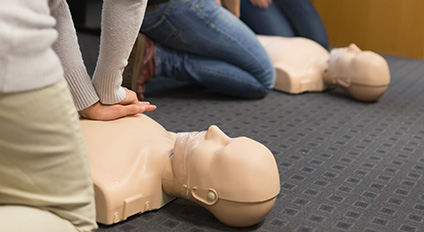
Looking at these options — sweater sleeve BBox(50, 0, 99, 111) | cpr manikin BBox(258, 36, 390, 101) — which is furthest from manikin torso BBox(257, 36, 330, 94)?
sweater sleeve BBox(50, 0, 99, 111)

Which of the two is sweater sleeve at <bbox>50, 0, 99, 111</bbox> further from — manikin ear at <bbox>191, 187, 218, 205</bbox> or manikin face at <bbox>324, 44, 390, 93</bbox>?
manikin face at <bbox>324, 44, 390, 93</bbox>

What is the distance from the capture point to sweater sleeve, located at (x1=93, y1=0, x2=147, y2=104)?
2.89ft

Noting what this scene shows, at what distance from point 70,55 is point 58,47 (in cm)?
2

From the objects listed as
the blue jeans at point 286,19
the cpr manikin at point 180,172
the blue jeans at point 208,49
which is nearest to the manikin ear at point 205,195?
the cpr manikin at point 180,172

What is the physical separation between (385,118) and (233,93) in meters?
0.49

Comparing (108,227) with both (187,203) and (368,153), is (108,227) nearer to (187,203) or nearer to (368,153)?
(187,203)

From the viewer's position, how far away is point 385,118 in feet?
5.57

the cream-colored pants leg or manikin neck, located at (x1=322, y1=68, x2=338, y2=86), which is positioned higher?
the cream-colored pants leg

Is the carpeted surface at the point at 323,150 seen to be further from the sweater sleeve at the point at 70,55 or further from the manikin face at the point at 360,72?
the sweater sleeve at the point at 70,55

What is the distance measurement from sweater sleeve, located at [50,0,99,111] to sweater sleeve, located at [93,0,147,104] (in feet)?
0.07

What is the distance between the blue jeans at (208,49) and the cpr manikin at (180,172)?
2.26 ft

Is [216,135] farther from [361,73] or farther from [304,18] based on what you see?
[304,18]

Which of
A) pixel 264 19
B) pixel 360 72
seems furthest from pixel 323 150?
pixel 264 19

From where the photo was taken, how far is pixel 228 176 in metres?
0.91
